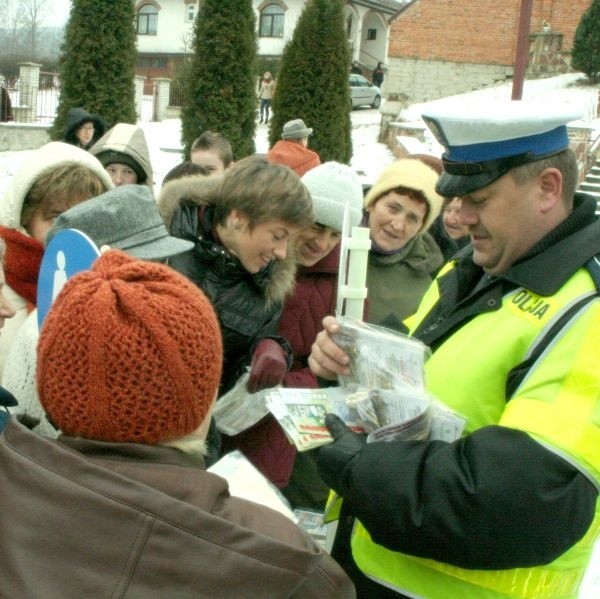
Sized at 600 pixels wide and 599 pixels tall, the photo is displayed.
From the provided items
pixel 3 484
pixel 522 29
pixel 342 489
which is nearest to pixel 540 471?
pixel 342 489

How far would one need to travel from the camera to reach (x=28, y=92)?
67.1 ft

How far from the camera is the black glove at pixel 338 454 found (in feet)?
→ 5.82

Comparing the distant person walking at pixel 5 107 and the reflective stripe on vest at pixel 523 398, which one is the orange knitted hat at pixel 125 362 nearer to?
the reflective stripe on vest at pixel 523 398

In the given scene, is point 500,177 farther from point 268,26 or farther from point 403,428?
point 268,26

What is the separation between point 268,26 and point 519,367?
1760 inches

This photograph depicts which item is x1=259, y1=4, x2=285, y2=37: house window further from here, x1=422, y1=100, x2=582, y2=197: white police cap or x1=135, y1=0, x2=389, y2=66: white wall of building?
x1=422, y1=100, x2=582, y2=197: white police cap

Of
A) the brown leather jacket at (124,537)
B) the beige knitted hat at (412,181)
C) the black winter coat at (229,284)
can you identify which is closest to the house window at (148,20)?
the beige knitted hat at (412,181)

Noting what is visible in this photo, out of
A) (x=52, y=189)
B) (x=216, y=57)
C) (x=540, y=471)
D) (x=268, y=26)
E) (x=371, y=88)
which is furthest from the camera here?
(x=268, y=26)

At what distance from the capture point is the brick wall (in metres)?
30.5

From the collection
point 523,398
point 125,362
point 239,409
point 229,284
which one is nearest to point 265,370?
point 239,409

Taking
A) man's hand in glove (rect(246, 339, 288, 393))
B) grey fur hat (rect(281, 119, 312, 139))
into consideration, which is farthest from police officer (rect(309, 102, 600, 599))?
grey fur hat (rect(281, 119, 312, 139))

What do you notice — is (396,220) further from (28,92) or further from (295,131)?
(28,92)

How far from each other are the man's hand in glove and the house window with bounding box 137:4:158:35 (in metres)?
46.9

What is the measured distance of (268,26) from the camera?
4388 centimetres
